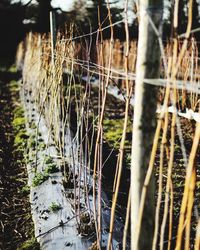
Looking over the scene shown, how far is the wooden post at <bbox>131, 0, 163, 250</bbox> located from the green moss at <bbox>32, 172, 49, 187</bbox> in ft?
4.55

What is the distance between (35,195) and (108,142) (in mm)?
1528

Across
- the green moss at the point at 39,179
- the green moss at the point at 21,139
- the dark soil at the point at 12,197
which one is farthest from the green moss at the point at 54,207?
the green moss at the point at 21,139

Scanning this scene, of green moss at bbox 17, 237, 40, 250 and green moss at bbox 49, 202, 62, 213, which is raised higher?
green moss at bbox 49, 202, 62, 213

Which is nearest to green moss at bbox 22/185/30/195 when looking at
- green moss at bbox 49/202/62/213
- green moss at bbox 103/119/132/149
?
green moss at bbox 49/202/62/213

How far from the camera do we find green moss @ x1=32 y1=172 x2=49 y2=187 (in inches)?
85.7

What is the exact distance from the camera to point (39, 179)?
220 cm

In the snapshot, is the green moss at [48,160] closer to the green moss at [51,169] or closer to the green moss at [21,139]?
the green moss at [51,169]

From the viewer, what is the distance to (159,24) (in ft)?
2.50

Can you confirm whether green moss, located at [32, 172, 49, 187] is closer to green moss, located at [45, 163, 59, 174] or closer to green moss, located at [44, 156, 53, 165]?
green moss, located at [45, 163, 59, 174]

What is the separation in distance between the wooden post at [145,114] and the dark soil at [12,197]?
3.05 feet

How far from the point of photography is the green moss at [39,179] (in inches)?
85.7

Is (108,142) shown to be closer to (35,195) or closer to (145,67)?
(35,195)

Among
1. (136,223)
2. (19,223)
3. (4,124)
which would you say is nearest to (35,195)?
(19,223)

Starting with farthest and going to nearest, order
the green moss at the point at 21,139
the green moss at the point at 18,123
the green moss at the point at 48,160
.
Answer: the green moss at the point at 18,123 < the green moss at the point at 21,139 < the green moss at the point at 48,160
